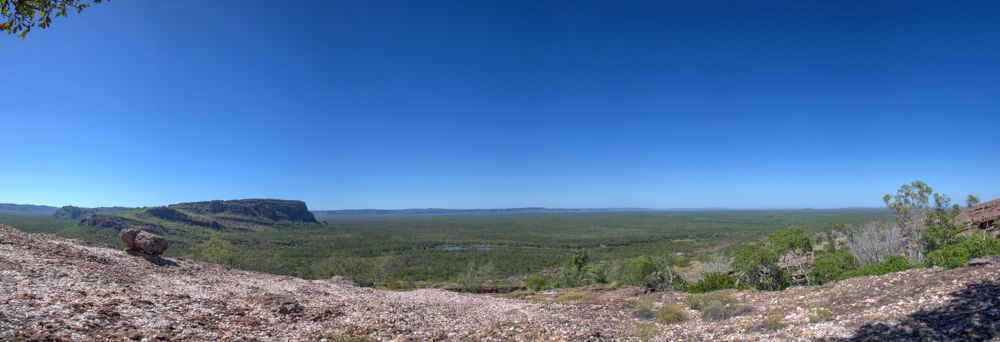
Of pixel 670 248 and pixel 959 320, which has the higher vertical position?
pixel 959 320

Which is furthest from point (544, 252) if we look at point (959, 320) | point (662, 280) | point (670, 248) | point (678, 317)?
point (959, 320)

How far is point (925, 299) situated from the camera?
13328 millimetres

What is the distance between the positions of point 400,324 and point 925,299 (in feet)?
54.3

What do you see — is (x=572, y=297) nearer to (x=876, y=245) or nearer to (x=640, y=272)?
(x=640, y=272)

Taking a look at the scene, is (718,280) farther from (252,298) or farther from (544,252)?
(544,252)

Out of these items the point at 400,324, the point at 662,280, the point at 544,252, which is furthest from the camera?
the point at 544,252

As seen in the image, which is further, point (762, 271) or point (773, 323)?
point (762, 271)

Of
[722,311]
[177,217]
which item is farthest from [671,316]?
[177,217]

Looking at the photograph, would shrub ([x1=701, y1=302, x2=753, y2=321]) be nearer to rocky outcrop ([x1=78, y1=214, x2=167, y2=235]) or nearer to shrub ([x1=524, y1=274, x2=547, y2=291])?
shrub ([x1=524, y1=274, x2=547, y2=291])

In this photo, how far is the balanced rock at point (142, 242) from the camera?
71.5 ft

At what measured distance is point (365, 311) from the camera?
16891mm

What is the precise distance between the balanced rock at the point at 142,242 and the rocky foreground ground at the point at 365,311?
0.76 m

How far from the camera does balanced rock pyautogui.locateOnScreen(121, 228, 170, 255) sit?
858 inches

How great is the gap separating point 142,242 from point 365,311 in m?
13.5
